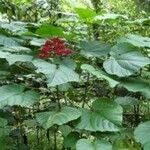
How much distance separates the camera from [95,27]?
2141mm

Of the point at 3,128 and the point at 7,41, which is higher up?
the point at 7,41

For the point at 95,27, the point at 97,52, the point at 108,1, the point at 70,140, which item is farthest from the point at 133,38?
the point at 108,1

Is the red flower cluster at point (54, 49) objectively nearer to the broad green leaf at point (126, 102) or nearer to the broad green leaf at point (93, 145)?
the broad green leaf at point (93, 145)

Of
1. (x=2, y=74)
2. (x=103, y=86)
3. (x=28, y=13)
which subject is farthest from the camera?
(x=28, y=13)

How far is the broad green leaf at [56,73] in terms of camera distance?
151 cm

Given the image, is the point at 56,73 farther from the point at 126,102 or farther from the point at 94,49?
the point at 126,102

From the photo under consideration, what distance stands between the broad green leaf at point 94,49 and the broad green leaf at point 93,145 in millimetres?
357

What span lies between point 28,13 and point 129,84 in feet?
6.31

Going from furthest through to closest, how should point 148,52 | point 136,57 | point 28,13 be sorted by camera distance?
point 28,13 → point 148,52 → point 136,57

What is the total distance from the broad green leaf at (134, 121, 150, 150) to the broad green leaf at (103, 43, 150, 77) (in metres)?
0.22

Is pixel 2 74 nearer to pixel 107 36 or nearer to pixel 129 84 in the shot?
pixel 129 84

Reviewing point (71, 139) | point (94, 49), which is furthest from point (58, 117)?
point (94, 49)

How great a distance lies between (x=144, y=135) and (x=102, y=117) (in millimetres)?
171

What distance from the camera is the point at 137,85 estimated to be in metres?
1.67
